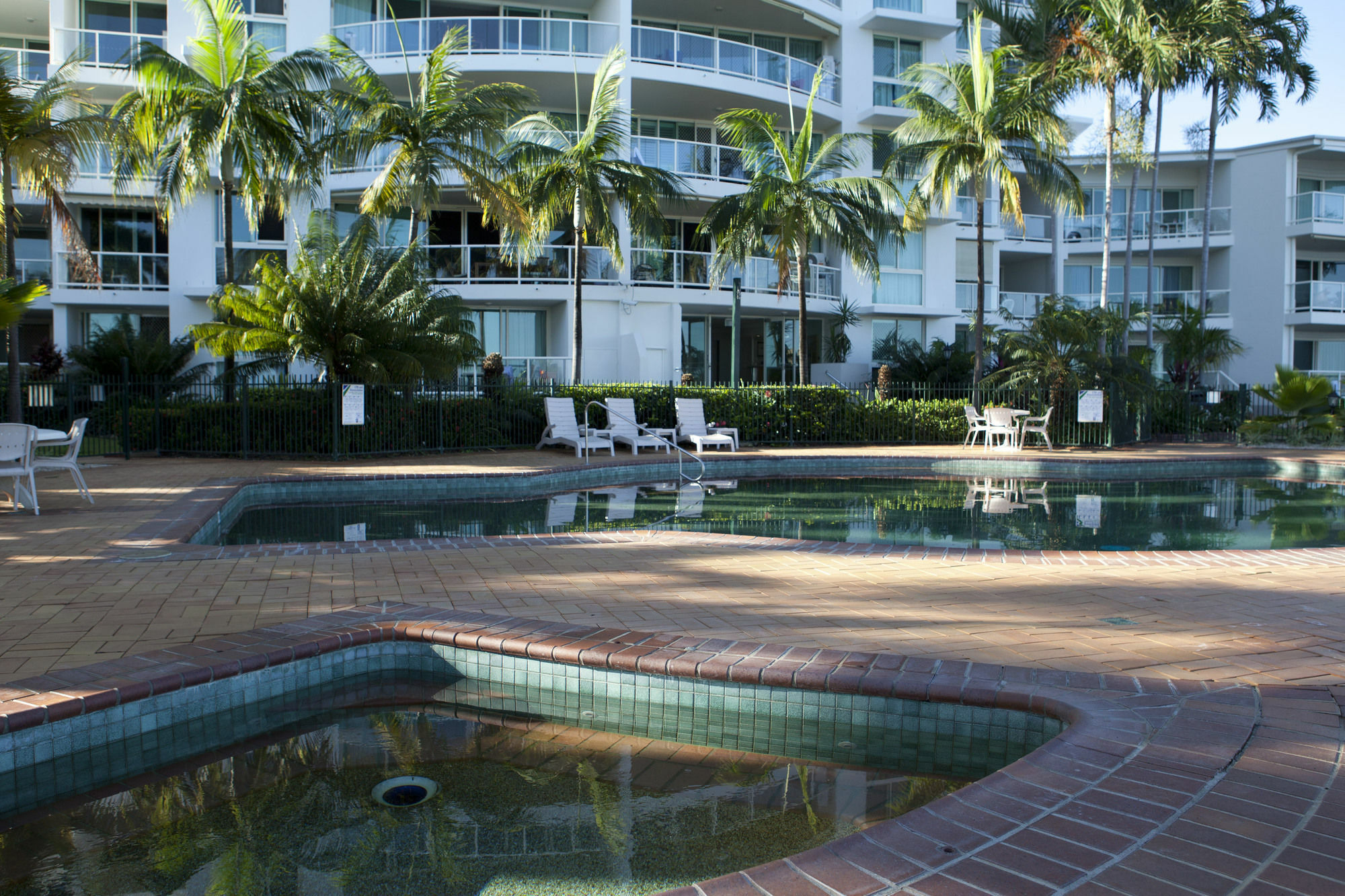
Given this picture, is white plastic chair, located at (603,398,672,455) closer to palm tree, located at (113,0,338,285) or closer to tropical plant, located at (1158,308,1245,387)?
palm tree, located at (113,0,338,285)

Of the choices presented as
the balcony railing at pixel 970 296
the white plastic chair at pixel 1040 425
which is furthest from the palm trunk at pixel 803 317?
the balcony railing at pixel 970 296

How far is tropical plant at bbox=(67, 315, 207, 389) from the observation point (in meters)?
19.6

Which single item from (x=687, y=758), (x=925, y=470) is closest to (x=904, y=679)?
(x=687, y=758)

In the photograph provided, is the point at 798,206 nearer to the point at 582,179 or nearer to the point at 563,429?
the point at 582,179

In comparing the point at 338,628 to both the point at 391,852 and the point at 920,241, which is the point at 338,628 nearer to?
the point at 391,852

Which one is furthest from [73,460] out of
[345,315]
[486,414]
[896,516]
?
[896,516]

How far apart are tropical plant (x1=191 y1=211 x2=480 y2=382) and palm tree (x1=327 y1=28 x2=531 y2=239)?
205cm

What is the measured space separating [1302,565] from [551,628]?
4.95 m

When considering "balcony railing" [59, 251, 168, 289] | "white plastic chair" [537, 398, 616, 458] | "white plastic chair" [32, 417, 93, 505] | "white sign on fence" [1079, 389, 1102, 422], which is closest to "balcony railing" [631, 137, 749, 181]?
"white plastic chair" [537, 398, 616, 458]

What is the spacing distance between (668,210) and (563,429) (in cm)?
1063

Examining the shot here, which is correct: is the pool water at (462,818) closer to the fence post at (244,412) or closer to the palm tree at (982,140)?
the fence post at (244,412)

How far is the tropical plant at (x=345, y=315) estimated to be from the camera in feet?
46.2

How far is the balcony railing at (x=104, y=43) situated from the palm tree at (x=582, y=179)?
429 inches

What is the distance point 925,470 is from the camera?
47.8ft
